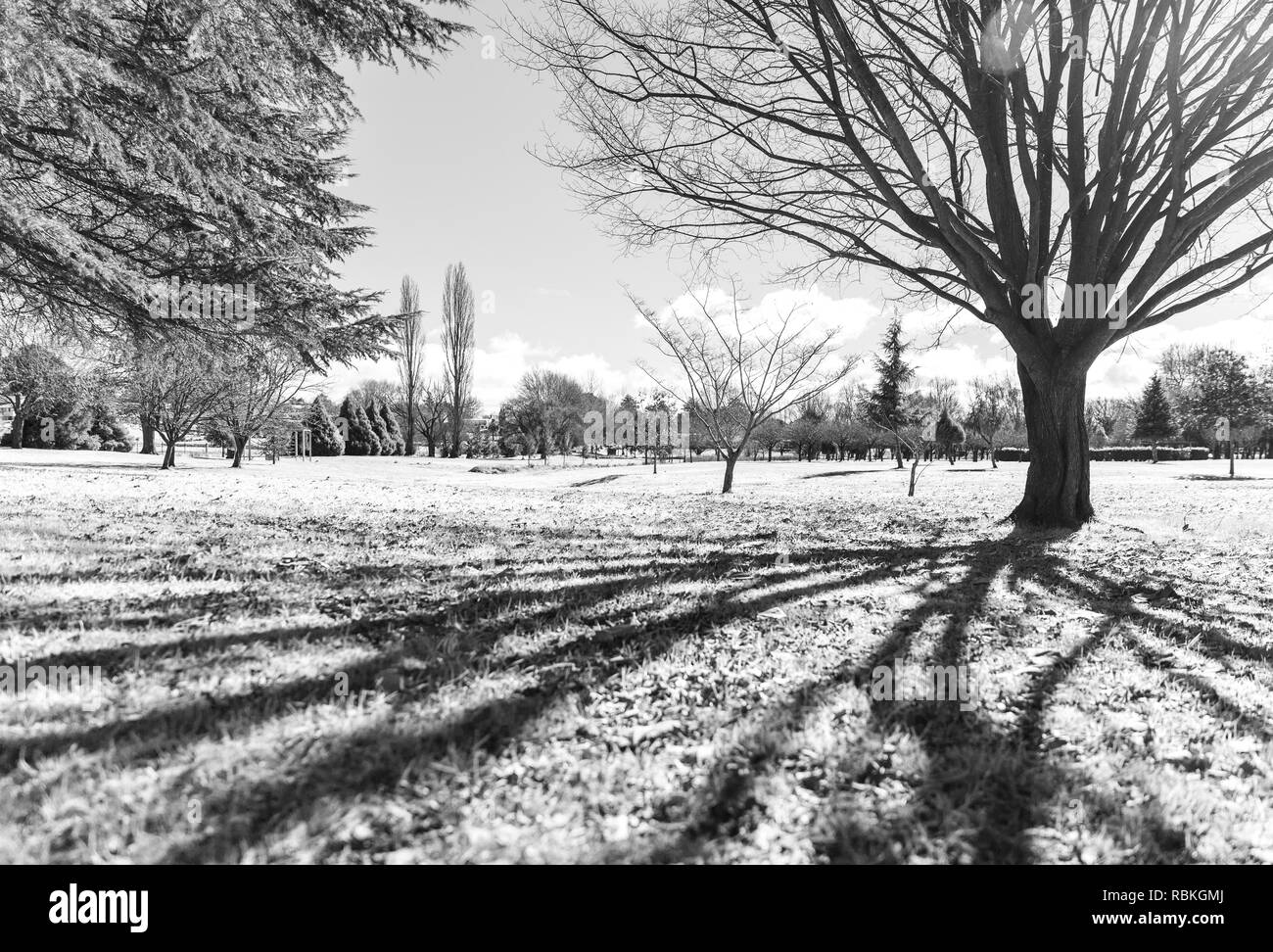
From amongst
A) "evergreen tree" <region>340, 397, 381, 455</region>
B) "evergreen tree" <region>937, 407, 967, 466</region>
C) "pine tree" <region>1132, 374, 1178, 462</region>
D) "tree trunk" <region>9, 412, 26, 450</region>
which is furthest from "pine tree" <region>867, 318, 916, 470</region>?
"tree trunk" <region>9, 412, 26, 450</region>

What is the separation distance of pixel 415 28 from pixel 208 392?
20.6m

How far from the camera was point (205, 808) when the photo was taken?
1.86 metres

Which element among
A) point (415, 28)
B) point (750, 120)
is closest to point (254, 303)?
point (415, 28)

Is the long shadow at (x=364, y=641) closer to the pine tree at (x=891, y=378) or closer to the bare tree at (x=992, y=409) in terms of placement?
the pine tree at (x=891, y=378)

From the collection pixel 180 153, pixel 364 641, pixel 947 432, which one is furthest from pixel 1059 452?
pixel 947 432

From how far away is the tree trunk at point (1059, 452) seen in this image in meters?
9.06

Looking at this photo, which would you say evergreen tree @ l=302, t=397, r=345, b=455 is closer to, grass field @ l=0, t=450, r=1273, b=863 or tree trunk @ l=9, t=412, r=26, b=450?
tree trunk @ l=9, t=412, r=26, b=450

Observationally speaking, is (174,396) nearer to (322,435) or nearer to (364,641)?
(364,641)

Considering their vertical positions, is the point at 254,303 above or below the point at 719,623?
above

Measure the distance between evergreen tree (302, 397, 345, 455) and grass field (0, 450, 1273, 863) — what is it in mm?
46584

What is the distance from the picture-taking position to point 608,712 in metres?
2.73

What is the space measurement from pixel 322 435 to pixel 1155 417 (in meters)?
70.6

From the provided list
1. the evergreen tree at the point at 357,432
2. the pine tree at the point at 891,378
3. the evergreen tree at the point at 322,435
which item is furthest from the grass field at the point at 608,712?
the evergreen tree at the point at 357,432

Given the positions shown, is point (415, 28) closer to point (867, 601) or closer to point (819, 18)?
point (819, 18)
